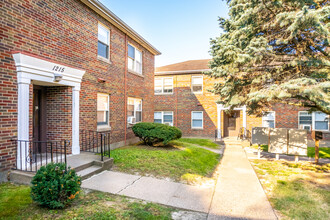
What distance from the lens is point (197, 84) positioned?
17562 mm

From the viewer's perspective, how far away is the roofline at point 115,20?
25.1 feet

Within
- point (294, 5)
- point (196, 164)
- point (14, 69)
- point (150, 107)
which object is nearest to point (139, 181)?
point (196, 164)

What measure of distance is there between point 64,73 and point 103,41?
10.2 feet

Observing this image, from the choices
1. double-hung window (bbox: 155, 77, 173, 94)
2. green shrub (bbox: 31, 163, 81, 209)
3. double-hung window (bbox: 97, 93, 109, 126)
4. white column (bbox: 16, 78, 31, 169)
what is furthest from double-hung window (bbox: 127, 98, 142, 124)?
green shrub (bbox: 31, 163, 81, 209)

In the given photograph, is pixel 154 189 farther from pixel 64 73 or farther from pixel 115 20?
pixel 115 20

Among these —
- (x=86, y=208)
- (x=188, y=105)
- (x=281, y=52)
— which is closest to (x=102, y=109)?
(x=86, y=208)

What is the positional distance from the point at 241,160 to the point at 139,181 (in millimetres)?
6072

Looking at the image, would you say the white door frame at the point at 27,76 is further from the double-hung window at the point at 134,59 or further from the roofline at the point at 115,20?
the double-hung window at the point at 134,59

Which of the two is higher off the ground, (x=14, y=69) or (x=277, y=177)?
(x=14, y=69)

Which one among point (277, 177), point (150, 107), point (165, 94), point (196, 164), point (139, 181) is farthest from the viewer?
point (165, 94)

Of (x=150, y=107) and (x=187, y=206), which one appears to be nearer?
(x=187, y=206)

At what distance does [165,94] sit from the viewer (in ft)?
Result: 59.5

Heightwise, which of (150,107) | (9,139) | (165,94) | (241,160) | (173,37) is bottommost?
(241,160)

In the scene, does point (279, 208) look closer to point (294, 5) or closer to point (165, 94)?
point (294, 5)
